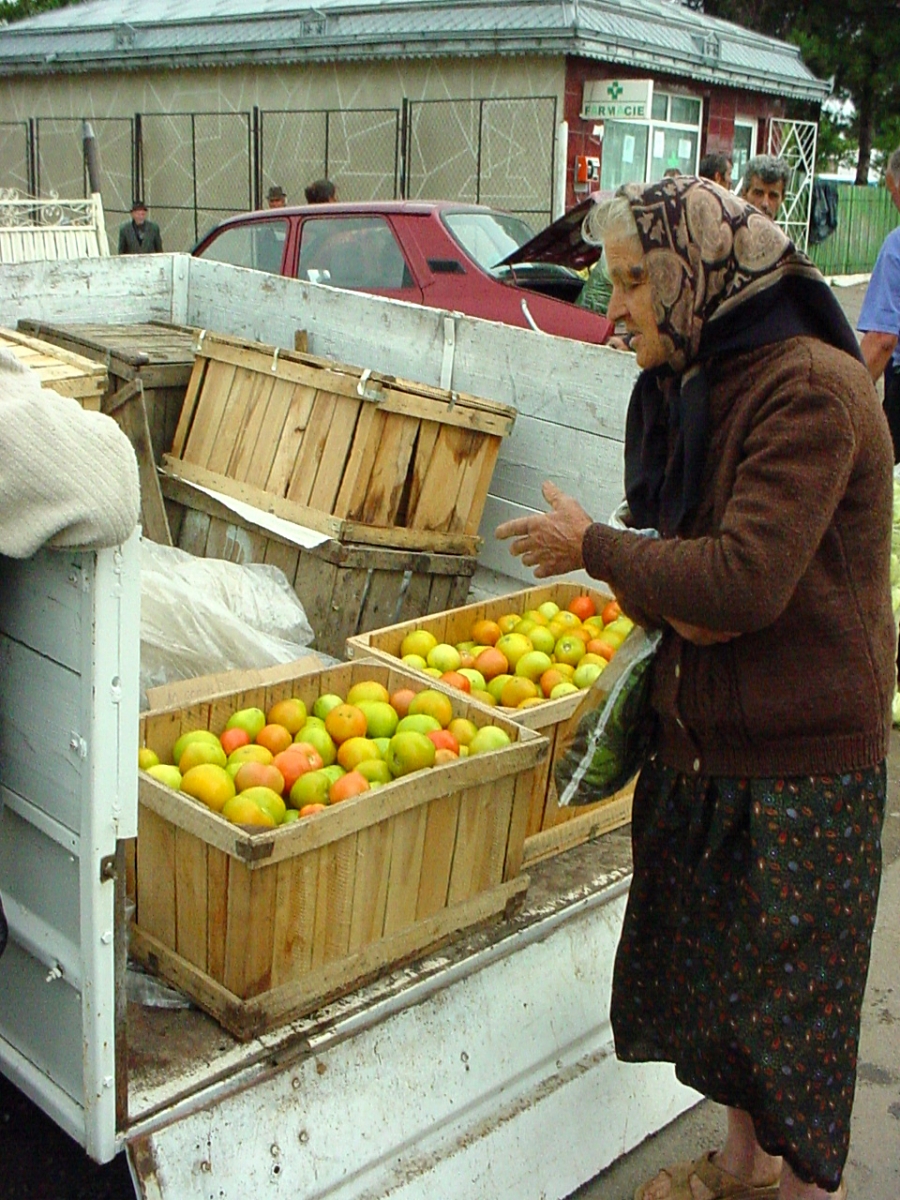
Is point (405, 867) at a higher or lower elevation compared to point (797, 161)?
lower

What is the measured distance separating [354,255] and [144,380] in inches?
152

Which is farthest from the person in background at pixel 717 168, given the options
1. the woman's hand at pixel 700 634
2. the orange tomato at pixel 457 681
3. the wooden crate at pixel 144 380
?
the woman's hand at pixel 700 634

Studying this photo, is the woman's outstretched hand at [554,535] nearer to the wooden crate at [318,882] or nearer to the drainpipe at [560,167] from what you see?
the wooden crate at [318,882]

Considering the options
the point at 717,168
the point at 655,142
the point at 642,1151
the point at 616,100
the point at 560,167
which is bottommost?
the point at 642,1151

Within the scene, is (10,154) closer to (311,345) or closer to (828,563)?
(311,345)

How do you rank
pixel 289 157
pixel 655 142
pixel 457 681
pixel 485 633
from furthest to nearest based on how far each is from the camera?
pixel 289 157 → pixel 655 142 → pixel 485 633 → pixel 457 681

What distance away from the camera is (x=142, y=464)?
4.79 meters

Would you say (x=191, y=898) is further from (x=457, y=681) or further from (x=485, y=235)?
(x=485, y=235)

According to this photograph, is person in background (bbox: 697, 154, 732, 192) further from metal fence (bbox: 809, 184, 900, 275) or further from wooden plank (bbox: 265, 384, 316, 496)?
metal fence (bbox: 809, 184, 900, 275)

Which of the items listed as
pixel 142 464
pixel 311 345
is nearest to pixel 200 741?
pixel 142 464

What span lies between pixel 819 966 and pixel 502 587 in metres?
2.82

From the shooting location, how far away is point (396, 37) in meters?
16.5

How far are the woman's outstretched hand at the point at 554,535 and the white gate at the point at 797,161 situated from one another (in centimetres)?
1965

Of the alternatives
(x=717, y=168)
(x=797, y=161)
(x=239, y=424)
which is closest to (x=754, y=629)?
(x=239, y=424)
